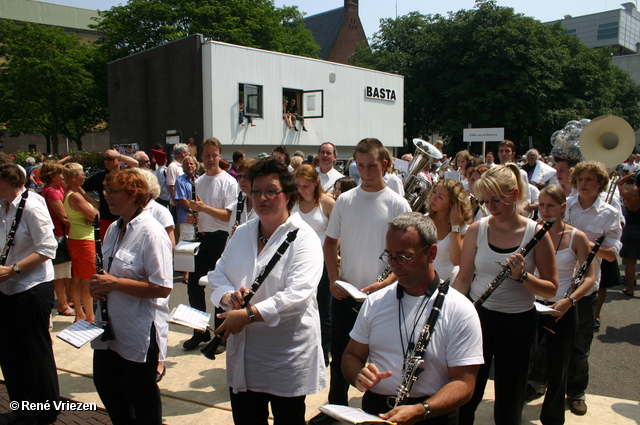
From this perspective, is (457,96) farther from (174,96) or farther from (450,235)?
(450,235)

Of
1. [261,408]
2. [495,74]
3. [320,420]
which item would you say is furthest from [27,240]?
[495,74]

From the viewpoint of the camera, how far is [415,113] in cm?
4159

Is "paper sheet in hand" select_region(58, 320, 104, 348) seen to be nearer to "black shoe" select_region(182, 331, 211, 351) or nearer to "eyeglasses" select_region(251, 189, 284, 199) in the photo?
"eyeglasses" select_region(251, 189, 284, 199)

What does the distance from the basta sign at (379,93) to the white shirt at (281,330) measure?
26.3 metres

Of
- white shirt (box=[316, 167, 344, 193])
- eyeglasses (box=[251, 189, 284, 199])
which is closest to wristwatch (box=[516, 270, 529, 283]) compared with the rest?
eyeglasses (box=[251, 189, 284, 199])

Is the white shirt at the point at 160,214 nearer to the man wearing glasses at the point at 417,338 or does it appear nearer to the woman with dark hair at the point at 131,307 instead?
the woman with dark hair at the point at 131,307


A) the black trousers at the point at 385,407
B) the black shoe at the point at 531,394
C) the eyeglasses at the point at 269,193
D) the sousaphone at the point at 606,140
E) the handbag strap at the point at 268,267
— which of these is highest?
the sousaphone at the point at 606,140

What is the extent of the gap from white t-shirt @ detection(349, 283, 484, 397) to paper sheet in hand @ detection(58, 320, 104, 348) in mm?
1718

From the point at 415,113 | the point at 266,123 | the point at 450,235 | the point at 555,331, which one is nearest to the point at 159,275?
the point at 450,235

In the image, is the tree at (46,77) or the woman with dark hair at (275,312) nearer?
the woman with dark hair at (275,312)

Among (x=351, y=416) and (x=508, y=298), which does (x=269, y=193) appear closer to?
(x=351, y=416)

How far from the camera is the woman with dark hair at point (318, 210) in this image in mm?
4797

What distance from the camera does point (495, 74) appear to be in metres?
35.5

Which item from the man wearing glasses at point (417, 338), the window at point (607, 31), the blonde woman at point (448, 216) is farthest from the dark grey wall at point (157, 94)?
the window at point (607, 31)
